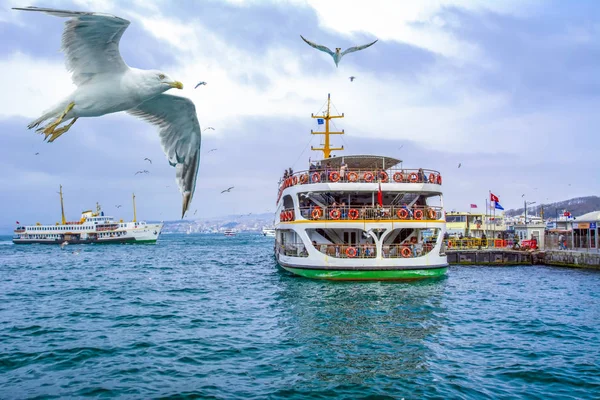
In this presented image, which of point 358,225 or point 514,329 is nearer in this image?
point 514,329

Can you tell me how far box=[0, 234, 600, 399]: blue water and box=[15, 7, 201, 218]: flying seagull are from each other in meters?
6.15

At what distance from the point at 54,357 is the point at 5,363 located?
2.93ft

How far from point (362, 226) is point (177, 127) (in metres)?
17.3

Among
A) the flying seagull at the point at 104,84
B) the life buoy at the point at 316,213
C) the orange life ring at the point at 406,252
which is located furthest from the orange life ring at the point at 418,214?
the flying seagull at the point at 104,84

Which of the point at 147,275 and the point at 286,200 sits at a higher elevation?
the point at 286,200

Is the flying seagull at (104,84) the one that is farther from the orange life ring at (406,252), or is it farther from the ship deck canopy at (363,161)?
the ship deck canopy at (363,161)

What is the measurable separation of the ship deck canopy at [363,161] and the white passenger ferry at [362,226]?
94 millimetres

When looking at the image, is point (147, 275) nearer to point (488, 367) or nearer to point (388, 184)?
point (388, 184)

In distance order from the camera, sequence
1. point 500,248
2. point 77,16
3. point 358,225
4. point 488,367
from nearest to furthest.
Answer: point 77,16 < point 488,367 < point 358,225 < point 500,248

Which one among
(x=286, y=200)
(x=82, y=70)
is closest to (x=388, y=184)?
(x=286, y=200)

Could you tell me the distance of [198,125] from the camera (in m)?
3.40

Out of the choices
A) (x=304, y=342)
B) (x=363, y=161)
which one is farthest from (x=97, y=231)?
(x=304, y=342)

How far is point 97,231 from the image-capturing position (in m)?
74.5

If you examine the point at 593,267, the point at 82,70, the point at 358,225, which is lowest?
the point at 593,267
